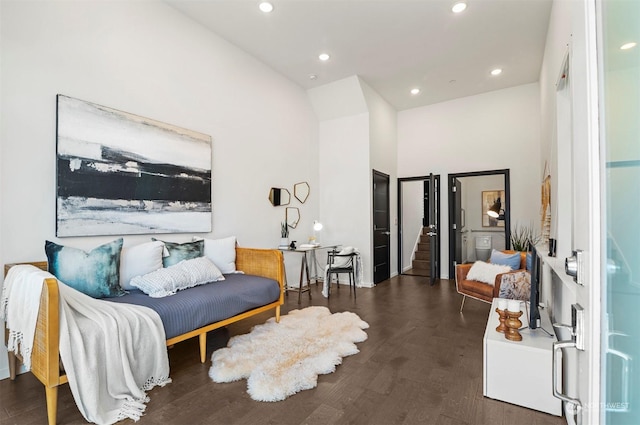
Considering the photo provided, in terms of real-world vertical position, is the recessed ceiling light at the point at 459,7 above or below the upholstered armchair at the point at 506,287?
above

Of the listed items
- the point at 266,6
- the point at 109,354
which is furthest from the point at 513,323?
A: the point at 266,6

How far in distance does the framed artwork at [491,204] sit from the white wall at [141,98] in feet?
13.6

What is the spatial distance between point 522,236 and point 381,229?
2.38m

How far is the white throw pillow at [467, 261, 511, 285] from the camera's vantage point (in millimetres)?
3482

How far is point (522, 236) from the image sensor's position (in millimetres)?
5344

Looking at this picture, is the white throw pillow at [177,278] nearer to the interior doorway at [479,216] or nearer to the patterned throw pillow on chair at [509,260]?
the patterned throw pillow on chair at [509,260]

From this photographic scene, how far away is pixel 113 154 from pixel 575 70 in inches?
127

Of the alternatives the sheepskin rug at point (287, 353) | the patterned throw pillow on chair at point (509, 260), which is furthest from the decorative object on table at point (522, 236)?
the sheepskin rug at point (287, 353)

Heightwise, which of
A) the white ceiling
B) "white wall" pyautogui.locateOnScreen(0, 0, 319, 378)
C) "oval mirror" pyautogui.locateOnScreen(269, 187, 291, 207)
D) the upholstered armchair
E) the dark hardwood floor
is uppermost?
the white ceiling

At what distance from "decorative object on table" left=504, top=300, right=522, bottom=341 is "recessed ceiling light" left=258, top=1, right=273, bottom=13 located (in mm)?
3536

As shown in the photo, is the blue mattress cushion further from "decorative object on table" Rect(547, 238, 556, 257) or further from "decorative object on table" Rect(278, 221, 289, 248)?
"decorative object on table" Rect(547, 238, 556, 257)

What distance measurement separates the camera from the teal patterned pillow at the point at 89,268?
7.25 feet

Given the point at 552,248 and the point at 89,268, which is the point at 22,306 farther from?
the point at 552,248

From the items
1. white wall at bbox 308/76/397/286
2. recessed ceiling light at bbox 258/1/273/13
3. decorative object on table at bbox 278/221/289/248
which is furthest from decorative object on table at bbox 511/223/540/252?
recessed ceiling light at bbox 258/1/273/13
